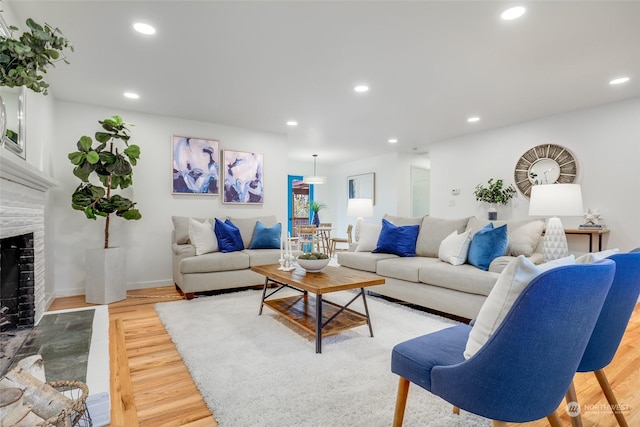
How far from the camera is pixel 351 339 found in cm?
254

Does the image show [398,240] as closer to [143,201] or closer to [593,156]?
[593,156]

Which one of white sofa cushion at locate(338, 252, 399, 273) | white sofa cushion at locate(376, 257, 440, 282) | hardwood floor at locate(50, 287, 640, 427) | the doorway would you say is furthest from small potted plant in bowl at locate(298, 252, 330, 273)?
the doorway

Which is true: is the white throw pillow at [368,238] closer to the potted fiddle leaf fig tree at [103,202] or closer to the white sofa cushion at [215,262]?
the white sofa cushion at [215,262]

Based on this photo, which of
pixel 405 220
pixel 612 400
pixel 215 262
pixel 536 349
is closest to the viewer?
pixel 536 349

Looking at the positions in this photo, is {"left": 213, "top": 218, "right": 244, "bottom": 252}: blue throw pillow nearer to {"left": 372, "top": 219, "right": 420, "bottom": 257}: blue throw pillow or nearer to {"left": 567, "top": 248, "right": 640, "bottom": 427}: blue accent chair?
{"left": 372, "top": 219, "right": 420, "bottom": 257}: blue throw pillow

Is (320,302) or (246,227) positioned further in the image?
(246,227)

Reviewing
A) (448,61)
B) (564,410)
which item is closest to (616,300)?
(564,410)

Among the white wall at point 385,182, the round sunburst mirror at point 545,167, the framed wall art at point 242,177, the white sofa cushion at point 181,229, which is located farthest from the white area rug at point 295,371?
the white wall at point 385,182

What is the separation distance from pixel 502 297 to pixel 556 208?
2.91 m

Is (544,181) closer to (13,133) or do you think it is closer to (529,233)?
(529,233)

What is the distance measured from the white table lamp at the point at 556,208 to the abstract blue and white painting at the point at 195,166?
4233 millimetres

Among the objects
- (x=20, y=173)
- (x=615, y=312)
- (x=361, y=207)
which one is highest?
(x=20, y=173)

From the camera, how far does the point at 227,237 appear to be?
4215mm

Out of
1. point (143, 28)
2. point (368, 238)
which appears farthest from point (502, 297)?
point (368, 238)
